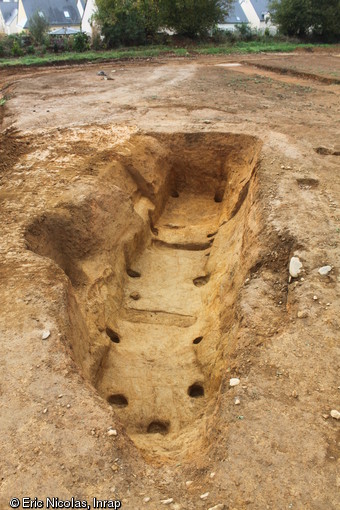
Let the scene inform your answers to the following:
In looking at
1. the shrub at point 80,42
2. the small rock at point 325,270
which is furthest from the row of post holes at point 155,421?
the shrub at point 80,42

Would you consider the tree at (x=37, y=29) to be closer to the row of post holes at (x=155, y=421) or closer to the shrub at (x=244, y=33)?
the shrub at (x=244, y=33)

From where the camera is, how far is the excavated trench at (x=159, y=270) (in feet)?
16.6

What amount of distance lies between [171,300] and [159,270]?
2.76ft

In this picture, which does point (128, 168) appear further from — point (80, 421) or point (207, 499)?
point (207, 499)

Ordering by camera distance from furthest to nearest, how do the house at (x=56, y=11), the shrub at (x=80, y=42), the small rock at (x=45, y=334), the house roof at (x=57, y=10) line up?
1. the house roof at (x=57, y=10)
2. the house at (x=56, y=11)
3. the shrub at (x=80, y=42)
4. the small rock at (x=45, y=334)

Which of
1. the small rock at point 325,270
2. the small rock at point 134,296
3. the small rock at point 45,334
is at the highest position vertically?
the small rock at point 325,270

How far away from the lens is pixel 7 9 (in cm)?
5350

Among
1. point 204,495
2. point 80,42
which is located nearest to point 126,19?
point 80,42

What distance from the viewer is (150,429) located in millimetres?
4863

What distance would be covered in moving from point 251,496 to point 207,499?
30cm

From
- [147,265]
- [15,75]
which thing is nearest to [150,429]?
[147,265]

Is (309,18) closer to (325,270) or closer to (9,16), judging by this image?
(325,270)

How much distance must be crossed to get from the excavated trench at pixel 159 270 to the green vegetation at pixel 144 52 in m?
14.8

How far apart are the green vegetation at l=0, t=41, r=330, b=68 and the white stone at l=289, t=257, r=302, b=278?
19.2 meters
